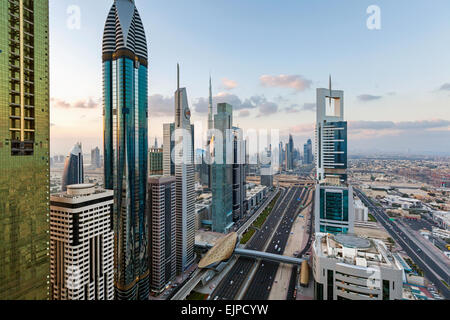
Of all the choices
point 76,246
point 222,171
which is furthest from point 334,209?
point 76,246

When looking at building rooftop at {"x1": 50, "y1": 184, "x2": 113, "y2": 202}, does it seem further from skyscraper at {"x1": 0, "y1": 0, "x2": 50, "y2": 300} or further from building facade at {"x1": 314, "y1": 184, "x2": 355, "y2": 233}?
building facade at {"x1": 314, "y1": 184, "x2": 355, "y2": 233}

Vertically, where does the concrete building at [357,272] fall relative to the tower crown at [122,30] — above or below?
below

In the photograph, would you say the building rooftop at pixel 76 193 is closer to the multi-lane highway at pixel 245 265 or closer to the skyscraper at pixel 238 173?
the multi-lane highway at pixel 245 265

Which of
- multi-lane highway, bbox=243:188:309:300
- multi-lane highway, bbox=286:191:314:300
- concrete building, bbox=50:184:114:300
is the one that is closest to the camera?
concrete building, bbox=50:184:114:300

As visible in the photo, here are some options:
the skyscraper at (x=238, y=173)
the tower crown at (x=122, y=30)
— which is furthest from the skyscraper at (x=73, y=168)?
the skyscraper at (x=238, y=173)

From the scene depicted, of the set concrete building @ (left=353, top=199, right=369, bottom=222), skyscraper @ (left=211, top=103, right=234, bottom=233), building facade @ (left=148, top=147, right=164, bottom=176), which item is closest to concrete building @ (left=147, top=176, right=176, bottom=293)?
skyscraper @ (left=211, top=103, right=234, bottom=233)

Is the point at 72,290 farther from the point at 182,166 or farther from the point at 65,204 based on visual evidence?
the point at 182,166

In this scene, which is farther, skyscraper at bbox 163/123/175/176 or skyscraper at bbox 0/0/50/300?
skyscraper at bbox 163/123/175/176
